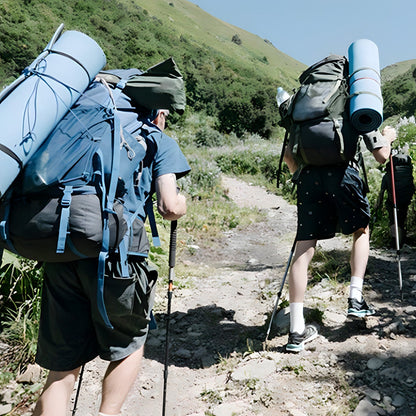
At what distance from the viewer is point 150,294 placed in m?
1.93

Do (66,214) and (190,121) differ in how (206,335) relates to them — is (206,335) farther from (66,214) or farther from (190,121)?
(190,121)

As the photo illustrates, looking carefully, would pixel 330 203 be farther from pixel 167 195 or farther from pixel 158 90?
pixel 158 90

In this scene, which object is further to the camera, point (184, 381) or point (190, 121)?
point (190, 121)

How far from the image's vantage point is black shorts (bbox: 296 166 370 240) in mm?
2803

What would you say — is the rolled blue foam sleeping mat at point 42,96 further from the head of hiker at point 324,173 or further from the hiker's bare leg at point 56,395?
the head of hiker at point 324,173

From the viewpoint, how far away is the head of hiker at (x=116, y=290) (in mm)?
1762

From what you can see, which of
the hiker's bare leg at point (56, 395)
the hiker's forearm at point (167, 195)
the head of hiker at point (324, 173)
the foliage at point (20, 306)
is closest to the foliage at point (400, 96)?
the head of hiker at point (324, 173)

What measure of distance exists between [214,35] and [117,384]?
9091 cm

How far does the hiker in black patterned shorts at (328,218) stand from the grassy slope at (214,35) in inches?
2484

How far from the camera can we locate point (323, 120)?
2.71 m

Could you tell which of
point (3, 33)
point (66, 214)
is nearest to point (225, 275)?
point (66, 214)

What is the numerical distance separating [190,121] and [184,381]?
26.3 meters

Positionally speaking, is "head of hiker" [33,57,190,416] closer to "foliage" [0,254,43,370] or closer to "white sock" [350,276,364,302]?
"foliage" [0,254,43,370]

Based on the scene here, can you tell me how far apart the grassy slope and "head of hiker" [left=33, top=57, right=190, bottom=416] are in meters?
64.0
